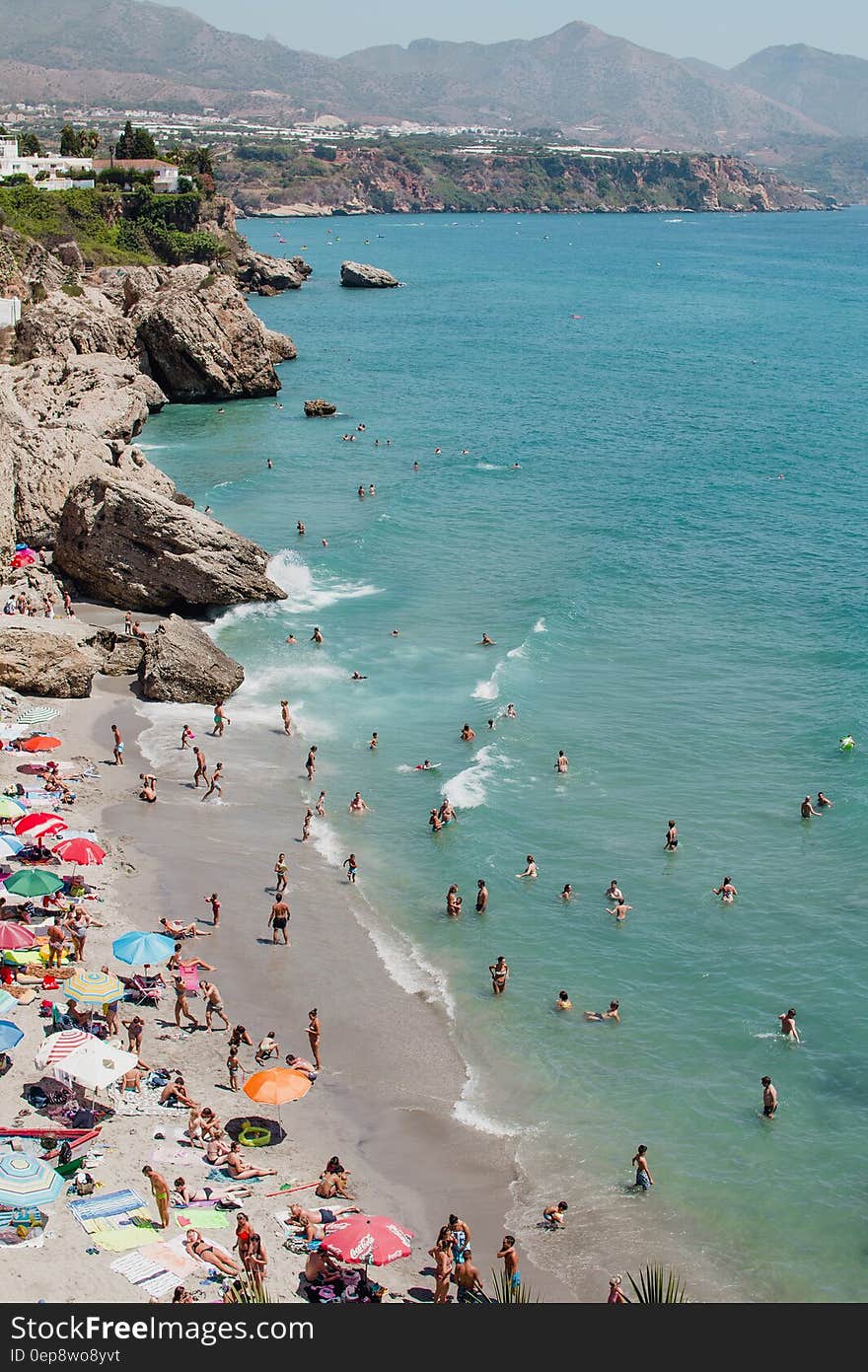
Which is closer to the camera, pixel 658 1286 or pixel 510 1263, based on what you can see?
pixel 658 1286

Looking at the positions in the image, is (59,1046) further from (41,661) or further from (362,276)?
(362,276)

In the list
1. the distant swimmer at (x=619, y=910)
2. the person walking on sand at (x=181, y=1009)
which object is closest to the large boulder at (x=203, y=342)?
the distant swimmer at (x=619, y=910)

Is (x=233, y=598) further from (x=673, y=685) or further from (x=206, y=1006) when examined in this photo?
(x=206, y=1006)

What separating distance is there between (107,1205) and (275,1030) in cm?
685

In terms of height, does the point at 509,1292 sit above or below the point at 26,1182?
below

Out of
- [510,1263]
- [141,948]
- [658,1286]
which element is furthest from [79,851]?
[658,1286]

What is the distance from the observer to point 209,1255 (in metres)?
19.9

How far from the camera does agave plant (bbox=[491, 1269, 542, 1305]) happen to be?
64.4ft

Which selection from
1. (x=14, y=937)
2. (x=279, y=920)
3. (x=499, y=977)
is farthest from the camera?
(x=279, y=920)

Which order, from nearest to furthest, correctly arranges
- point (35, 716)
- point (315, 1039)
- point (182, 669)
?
point (315, 1039)
point (35, 716)
point (182, 669)

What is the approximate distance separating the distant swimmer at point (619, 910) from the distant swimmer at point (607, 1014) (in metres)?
3.83

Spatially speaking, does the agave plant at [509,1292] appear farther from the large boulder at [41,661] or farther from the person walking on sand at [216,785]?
the large boulder at [41,661]

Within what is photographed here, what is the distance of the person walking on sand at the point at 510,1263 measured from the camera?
795 inches

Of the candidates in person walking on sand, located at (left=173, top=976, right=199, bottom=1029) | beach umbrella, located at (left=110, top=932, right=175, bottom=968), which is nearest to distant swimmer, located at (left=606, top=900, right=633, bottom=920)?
person walking on sand, located at (left=173, top=976, right=199, bottom=1029)
